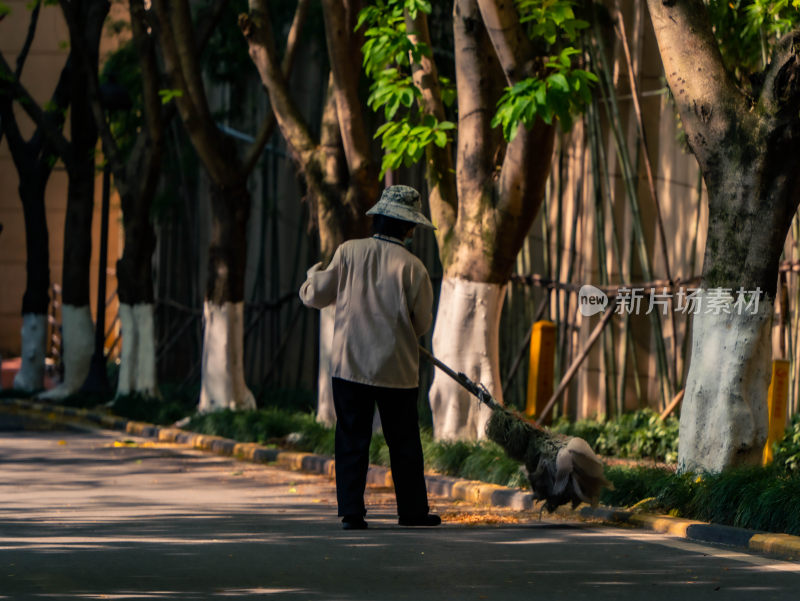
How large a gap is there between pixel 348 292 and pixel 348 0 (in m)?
6.84

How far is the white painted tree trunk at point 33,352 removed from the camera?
79.7 ft

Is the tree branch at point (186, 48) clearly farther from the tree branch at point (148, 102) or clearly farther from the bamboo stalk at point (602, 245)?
the bamboo stalk at point (602, 245)

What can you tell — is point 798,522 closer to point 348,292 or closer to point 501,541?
point 501,541

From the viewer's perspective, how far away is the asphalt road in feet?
22.1

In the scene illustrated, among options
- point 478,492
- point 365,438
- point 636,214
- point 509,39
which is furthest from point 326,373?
point 365,438

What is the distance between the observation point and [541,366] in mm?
13578

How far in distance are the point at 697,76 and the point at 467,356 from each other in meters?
3.80

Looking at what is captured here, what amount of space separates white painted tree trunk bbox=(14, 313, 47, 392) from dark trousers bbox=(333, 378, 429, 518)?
1635cm

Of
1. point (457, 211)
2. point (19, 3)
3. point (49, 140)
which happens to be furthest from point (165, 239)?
point (457, 211)

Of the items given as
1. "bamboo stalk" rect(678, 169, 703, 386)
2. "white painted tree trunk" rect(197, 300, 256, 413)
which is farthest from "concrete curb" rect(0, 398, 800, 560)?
"bamboo stalk" rect(678, 169, 703, 386)

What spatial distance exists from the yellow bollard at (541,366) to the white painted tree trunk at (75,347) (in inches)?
423

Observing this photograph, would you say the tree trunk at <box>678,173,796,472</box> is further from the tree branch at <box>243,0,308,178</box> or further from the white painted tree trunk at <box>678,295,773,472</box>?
the tree branch at <box>243,0,308,178</box>

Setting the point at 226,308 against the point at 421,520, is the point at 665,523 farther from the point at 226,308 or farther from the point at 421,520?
the point at 226,308

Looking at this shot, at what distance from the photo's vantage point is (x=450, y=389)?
1290cm
